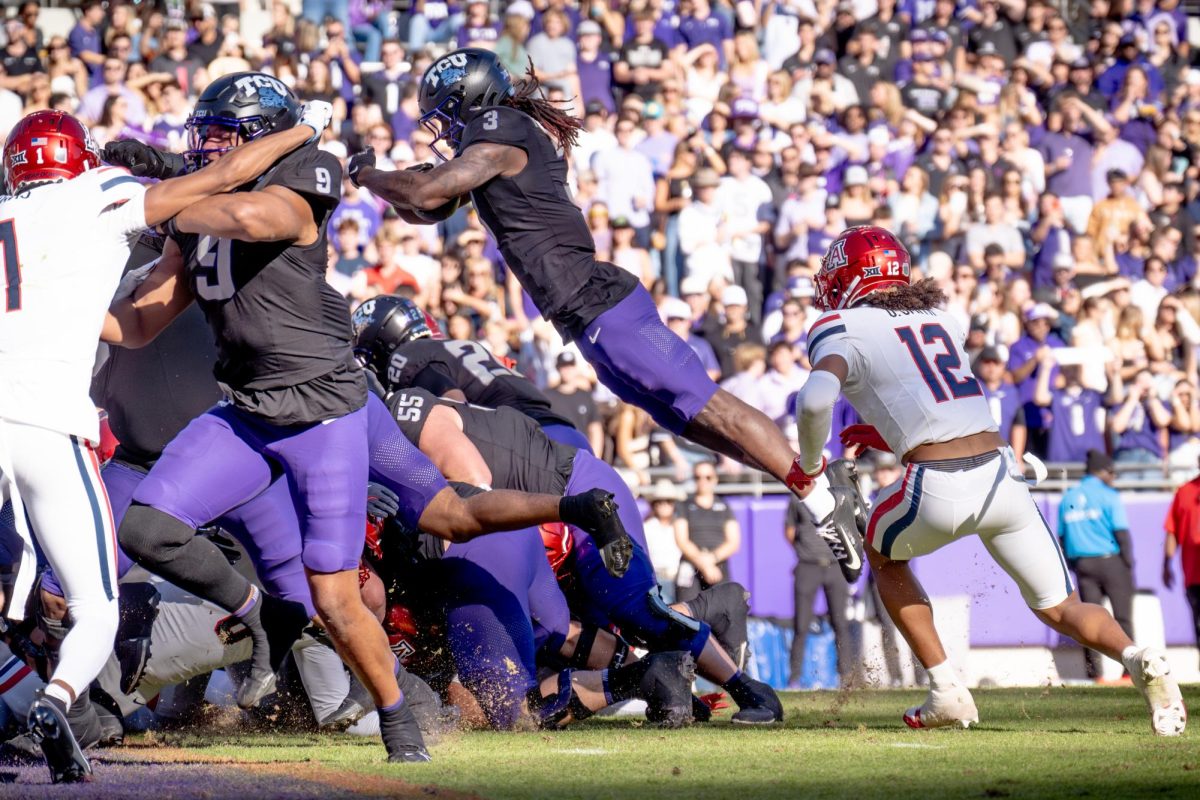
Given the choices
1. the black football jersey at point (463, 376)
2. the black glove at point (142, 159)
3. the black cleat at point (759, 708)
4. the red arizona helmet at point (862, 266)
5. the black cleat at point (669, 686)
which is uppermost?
the black glove at point (142, 159)

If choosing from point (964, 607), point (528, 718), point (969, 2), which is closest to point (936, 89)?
point (969, 2)

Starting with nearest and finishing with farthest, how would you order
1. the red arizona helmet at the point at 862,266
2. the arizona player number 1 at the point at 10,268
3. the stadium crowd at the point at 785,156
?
the arizona player number 1 at the point at 10,268 < the red arizona helmet at the point at 862,266 < the stadium crowd at the point at 785,156

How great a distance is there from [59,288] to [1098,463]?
26.7 feet

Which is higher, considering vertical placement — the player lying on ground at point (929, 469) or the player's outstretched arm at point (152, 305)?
the player's outstretched arm at point (152, 305)

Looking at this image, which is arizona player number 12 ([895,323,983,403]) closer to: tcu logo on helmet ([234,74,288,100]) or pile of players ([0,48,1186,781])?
pile of players ([0,48,1186,781])

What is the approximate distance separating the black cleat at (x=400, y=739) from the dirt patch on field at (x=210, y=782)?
0.09m

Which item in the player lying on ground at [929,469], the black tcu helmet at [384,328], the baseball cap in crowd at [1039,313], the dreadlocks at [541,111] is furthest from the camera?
the baseball cap in crowd at [1039,313]

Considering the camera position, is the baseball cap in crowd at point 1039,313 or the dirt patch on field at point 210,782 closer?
the dirt patch on field at point 210,782

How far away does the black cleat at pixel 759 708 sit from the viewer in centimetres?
670

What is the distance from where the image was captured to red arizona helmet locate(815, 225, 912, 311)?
242 inches

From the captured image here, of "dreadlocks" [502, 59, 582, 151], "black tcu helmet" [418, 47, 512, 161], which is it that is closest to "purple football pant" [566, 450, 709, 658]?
"dreadlocks" [502, 59, 582, 151]

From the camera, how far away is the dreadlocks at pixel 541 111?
703 centimetres

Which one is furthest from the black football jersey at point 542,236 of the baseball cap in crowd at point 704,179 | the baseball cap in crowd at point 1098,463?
the baseball cap in crowd at point 704,179

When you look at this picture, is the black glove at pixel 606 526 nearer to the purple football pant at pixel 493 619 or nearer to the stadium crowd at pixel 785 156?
the purple football pant at pixel 493 619
